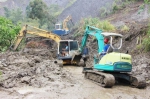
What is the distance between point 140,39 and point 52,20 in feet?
80.9

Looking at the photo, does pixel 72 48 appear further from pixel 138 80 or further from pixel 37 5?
pixel 37 5

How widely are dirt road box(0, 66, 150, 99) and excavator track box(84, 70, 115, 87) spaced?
0.73 feet

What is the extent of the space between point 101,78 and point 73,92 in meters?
1.98

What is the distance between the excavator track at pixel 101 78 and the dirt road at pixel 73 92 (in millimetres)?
224

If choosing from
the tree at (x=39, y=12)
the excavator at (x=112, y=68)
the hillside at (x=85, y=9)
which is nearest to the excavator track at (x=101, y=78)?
the excavator at (x=112, y=68)

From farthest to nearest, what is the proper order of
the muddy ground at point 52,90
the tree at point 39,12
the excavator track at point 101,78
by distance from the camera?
the tree at point 39,12 < the excavator track at point 101,78 < the muddy ground at point 52,90

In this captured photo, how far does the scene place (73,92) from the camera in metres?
7.99

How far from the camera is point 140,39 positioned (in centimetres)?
1568

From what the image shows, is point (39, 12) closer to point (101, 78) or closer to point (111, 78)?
point (101, 78)

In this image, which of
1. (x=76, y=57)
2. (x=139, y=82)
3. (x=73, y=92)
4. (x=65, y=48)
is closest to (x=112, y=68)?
(x=139, y=82)

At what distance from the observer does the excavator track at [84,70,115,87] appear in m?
9.02

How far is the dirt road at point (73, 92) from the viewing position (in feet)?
23.1

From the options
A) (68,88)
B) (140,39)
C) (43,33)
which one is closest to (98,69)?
(68,88)

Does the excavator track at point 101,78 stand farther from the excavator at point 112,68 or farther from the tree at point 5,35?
the tree at point 5,35
